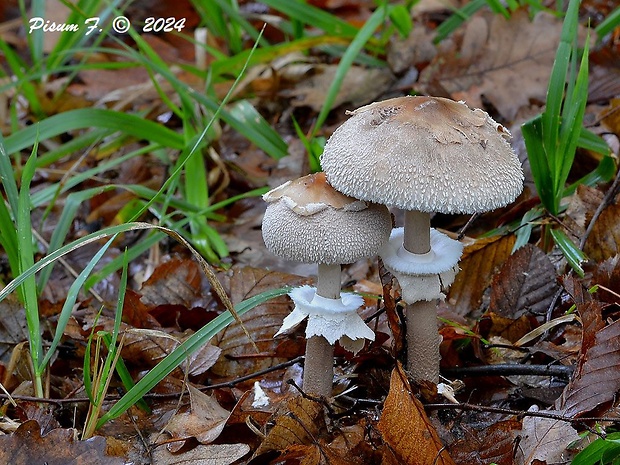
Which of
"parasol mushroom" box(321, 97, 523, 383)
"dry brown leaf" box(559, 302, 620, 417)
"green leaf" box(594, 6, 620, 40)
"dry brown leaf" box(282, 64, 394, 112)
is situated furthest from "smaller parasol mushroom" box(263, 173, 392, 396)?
"green leaf" box(594, 6, 620, 40)

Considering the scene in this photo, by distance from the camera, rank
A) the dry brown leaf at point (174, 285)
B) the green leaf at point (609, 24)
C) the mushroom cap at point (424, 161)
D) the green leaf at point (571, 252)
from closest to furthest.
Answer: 1. the mushroom cap at point (424, 161)
2. the green leaf at point (571, 252)
3. the dry brown leaf at point (174, 285)
4. the green leaf at point (609, 24)

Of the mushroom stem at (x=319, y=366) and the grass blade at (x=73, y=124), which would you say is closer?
the mushroom stem at (x=319, y=366)

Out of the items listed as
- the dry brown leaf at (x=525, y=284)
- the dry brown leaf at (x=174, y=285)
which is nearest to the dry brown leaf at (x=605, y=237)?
the dry brown leaf at (x=525, y=284)

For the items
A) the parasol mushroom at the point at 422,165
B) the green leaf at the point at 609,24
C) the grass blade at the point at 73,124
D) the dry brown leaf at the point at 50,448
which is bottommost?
the dry brown leaf at the point at 50,448

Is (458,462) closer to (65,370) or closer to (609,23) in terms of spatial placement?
(65,370)

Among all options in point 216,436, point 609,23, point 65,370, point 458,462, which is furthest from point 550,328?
point 609,23

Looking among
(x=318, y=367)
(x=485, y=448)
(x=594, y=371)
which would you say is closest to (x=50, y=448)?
(x=318, y=367)

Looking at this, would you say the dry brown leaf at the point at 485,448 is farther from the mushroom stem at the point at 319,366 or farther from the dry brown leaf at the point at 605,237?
the dry brown leaf at the point at 605,237

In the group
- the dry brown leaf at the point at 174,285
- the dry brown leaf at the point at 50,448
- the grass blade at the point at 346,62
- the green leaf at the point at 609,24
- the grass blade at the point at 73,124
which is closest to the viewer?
the dry brown leaf at the point at 50,448
